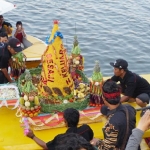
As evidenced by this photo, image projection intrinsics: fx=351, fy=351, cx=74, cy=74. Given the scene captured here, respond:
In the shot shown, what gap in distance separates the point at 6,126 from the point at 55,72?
3.88 ft

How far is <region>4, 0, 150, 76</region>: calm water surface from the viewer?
1214cm

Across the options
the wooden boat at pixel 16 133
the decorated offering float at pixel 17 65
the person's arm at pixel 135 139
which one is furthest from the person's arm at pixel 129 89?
the person's arm at pixel 135 139

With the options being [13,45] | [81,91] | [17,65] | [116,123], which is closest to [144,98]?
[81,91]

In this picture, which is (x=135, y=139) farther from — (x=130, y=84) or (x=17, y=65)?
(x=17, y=65)

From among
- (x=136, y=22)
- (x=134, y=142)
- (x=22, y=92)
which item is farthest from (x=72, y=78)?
(x=136, y=22)

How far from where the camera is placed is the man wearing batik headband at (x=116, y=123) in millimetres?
4199

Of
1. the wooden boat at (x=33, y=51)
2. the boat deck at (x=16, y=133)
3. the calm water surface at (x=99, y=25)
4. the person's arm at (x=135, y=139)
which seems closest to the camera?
the person's arm at (x=135, y=139)

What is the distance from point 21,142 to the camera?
5348 millimetres

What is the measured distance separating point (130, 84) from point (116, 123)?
6.93 feet

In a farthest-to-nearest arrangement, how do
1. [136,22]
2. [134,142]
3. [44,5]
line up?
[44,5] < [136,22] < [134,142]

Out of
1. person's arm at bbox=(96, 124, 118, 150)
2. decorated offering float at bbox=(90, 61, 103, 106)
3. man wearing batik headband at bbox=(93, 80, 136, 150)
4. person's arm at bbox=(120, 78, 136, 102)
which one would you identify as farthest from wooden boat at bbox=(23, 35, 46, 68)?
person's arm at bbox=(96, 124, 118, 150)

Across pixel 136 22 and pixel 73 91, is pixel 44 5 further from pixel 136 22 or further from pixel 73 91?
pixel 73 91

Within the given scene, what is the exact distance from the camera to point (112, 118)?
424 centimetres

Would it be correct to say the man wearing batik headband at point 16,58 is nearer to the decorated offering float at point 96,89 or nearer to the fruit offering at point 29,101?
the fruit offering at point 29,101
